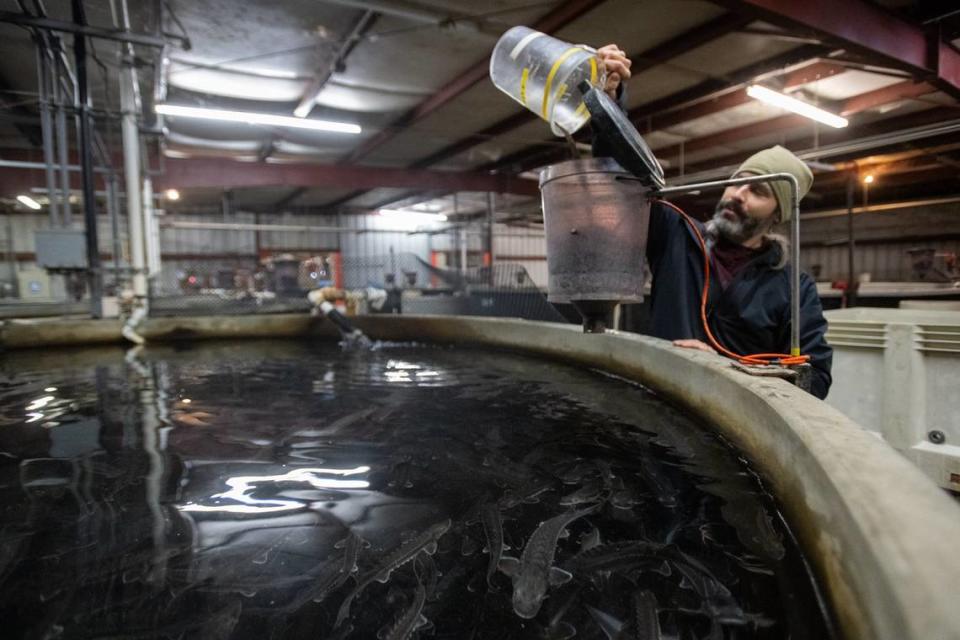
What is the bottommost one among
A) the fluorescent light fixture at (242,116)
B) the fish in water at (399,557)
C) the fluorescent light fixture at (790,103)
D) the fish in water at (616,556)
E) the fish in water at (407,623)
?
the fish in water at (407,623)

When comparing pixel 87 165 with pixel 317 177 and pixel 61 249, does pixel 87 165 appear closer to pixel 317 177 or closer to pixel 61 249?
pixel 61 249

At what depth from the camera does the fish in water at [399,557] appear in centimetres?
86

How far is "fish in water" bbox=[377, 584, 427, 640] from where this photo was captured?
30.6 inches

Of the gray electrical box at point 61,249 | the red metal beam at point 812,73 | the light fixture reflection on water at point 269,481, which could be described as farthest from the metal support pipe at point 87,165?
the red metal beam at point 812,73

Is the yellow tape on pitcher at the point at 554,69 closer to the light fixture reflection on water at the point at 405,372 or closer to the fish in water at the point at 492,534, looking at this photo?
the fish in water at the point at 492,534

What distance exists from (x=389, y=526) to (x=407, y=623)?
0.32 meters

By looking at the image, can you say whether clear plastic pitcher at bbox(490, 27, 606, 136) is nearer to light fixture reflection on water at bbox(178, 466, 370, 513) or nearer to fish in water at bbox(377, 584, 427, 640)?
light fixture reflection on water at bbox(178, 466, 370, 513)

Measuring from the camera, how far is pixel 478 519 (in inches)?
45.1

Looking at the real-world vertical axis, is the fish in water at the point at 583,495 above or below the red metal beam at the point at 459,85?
below

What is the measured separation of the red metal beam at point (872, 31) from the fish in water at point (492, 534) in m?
4.57

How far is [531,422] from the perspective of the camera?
1.92 meters

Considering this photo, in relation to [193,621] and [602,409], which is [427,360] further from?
[193,621]

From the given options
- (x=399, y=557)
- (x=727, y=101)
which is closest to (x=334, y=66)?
(x=727, y=101)

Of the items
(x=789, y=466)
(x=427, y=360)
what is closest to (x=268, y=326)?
(x=427, y=360)
